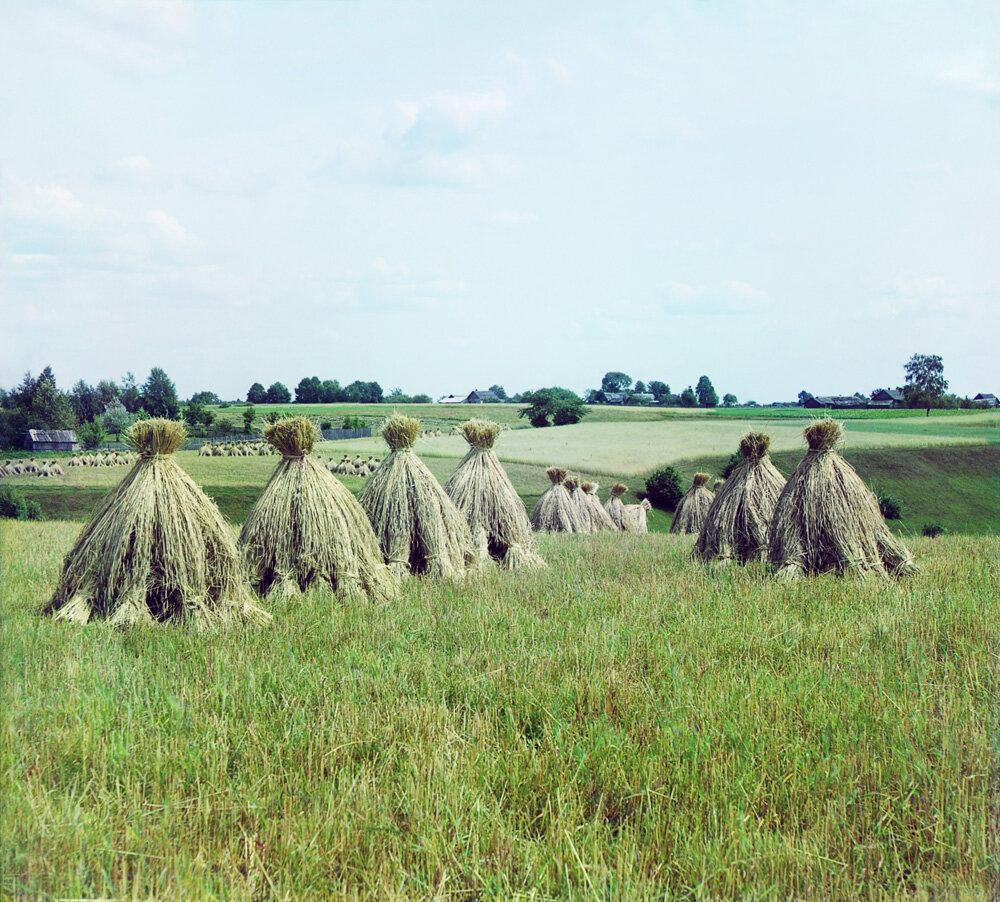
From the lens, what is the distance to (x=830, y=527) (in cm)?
1173

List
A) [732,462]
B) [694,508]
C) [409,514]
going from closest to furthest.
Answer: [409,514] < [694,508] < [732,462]

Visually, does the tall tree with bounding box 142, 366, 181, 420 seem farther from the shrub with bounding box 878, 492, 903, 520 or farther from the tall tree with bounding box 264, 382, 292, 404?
the tall tree with bounding box 264, 382, 292, 404

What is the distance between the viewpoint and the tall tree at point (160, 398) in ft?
30.3

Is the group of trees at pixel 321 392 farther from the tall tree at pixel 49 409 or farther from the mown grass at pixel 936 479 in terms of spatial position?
the tall tree at pixel 49 409

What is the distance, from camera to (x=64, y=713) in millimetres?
4980

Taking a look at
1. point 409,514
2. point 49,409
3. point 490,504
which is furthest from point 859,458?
point 49,409

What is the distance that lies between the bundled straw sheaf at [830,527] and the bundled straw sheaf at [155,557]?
27.0 ft

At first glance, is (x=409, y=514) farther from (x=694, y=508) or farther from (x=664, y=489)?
(x=664, y=489)

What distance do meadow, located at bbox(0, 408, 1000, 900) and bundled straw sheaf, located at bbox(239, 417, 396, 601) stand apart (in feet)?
4.92

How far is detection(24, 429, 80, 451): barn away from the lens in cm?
1309

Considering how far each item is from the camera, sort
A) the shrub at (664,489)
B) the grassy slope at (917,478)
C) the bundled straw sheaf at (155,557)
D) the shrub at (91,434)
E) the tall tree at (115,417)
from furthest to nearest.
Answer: the shrub at (664,489) → the grassy slope at (917,478) → the shrub at (91,434) → the tall tree at (115,417) → the bundled straw sheaf at (155,557)

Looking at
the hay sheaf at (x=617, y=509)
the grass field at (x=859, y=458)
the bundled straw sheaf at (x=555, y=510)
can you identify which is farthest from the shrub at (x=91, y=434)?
the hay sheaf at (x=617, y=509)

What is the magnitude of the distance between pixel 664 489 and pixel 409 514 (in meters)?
27.3

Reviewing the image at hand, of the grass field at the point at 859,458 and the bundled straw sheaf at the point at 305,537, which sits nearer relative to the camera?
the bundled straw sheaf at the point at 305,537
